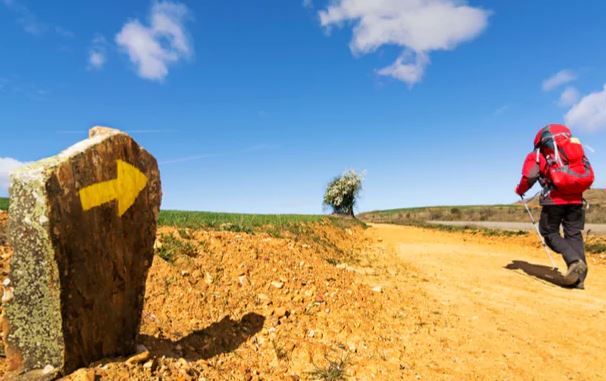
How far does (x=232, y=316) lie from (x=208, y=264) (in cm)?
158

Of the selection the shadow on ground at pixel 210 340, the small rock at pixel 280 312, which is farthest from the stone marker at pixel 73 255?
the small rock at pixel 280 312

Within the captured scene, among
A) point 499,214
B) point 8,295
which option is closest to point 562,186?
point 8,295

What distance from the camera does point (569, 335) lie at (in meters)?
5.32

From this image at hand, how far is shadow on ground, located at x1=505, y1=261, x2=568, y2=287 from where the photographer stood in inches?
337

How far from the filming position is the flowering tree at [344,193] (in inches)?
2169

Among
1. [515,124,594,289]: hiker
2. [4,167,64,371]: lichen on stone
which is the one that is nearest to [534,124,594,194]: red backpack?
[515,124,594,289]: hiker

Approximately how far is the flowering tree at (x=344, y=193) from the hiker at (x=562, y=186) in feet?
152

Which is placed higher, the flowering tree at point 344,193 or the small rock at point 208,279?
the flowering tree at point 344,193

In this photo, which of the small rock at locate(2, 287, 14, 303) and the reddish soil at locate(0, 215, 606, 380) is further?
the reddish soil at locate(0, 215, 606, 380)

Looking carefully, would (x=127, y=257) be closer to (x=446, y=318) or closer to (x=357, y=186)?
(x=446, y=318)

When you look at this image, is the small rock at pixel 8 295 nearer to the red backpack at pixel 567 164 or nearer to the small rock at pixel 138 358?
the small rock at pixel 138 358

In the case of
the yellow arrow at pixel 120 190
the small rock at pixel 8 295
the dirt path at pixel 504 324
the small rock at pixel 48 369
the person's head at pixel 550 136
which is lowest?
the dirt path at pixel 504 324

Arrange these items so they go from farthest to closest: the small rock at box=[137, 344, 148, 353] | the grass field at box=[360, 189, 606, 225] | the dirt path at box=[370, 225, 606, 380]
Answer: the grass field at box=[360, 189, 606, 225] → the dirt path at box=[370, 225, 606, 380] → the small rock at box=[137, 344, 148, 353]

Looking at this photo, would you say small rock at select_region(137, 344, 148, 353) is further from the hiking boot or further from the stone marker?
the hiking boot
